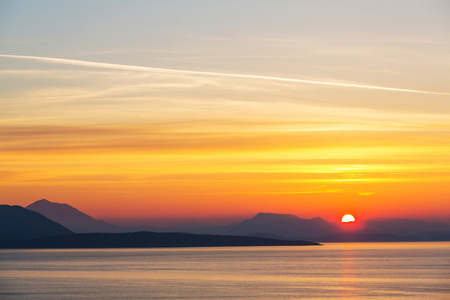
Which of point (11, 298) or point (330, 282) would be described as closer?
point (11, 298)

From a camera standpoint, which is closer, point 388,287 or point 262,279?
point 388,287

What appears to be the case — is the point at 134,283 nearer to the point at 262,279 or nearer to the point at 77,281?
the point at 77,281

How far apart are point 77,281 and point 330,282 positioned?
146 feet

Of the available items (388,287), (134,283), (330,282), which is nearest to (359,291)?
(388,287)

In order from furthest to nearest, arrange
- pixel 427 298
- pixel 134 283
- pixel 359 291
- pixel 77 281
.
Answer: pixel 77 281, pixel 134 283, pixel 359 291, pixel 427 298

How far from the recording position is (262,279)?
12200 centimetres

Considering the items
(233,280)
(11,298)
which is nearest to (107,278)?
(233,280)

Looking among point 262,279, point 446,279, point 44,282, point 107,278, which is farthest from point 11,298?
point 446,279

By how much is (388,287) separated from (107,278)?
Answer: 2093 inches

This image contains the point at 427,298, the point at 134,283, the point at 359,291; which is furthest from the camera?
the point at 134,283

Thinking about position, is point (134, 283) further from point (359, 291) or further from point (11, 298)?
point (359, 291)

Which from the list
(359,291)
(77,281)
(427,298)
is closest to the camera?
(427,298)

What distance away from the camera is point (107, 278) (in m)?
129

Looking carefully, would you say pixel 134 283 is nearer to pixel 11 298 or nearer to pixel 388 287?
pixel 11 298
